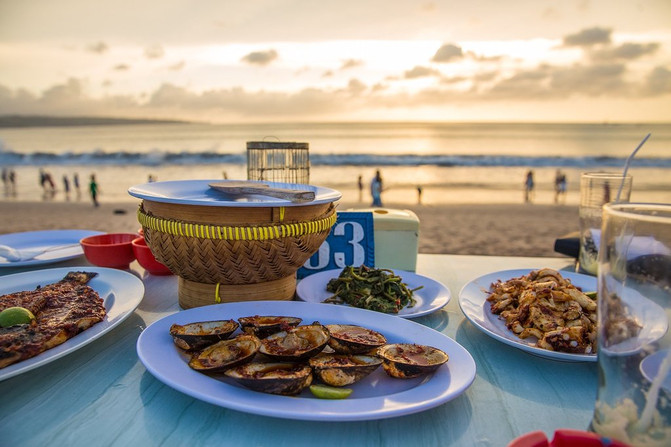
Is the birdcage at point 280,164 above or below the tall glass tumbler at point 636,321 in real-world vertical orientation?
above

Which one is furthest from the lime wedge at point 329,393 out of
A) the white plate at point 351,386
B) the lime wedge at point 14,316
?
the lime wedge at point 14,316

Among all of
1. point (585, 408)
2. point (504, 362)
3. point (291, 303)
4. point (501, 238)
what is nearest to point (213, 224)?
point (291, 303)

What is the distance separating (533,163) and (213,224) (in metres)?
35.0

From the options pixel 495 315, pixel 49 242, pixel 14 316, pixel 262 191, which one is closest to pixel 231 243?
pixel 262 191

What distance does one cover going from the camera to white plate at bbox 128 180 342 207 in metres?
1.33

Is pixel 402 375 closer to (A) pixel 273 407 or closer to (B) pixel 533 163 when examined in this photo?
(A) pixel 273 407

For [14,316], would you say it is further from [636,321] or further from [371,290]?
[636,321]

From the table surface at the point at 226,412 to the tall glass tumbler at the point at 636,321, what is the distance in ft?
0.91

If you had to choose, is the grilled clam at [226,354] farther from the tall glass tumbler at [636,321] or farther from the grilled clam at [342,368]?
the tall glass tumbler at [636,321]

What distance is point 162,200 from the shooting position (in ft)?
4.44

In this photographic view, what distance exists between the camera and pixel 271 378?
0.95m

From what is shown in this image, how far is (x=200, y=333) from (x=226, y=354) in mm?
139

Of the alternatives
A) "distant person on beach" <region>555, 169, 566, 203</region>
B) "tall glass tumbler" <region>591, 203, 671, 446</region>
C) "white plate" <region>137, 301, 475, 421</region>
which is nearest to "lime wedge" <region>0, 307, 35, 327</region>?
"white plate" <region>137, 301, 475, 421</region>

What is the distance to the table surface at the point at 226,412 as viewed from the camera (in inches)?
37.0
